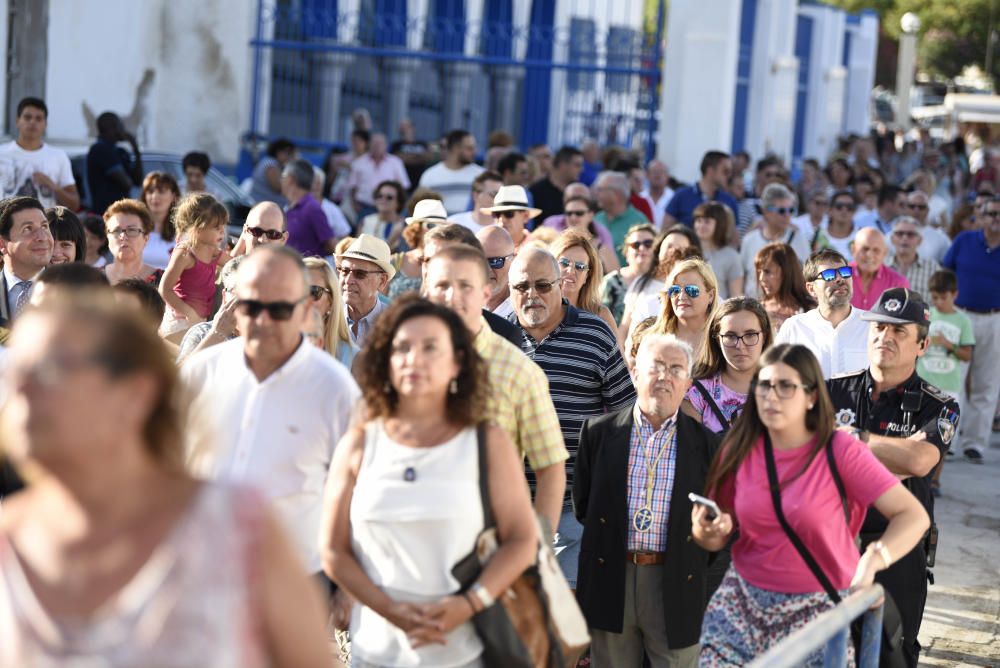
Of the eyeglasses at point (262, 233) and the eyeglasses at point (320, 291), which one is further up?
the eyeglasses at point (262, 233)

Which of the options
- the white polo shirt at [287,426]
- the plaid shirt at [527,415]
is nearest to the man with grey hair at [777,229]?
the plaid shirt at [527,415]

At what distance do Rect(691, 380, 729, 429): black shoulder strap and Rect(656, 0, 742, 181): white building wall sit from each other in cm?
1207

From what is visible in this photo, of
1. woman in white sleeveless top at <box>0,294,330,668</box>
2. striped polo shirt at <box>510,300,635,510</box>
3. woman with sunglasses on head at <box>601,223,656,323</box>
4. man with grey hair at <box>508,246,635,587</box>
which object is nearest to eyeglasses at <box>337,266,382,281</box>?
man with grey hair at <box>508,246,635,587</box>

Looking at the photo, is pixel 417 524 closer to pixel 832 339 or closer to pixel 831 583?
pixel 831 583

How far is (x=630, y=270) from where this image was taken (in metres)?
9.55

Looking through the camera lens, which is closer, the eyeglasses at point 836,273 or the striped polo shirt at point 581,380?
the striped polo shirt at point 581,380

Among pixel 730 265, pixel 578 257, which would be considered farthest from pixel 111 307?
pixel 730 265

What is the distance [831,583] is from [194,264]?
14.1 feet

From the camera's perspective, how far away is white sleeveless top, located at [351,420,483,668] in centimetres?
414

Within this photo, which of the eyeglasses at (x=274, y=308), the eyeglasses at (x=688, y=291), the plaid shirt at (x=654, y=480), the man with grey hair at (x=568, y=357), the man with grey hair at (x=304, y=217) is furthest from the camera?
the man with grey hair at (x=304, y=217)

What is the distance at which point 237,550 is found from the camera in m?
Answer: 2.48

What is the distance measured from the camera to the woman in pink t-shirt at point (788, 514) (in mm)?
4785

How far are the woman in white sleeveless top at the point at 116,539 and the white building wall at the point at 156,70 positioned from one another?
529 inches

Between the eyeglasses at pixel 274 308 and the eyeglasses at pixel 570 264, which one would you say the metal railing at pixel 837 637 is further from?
the eyeglasses at pixel 570 264
